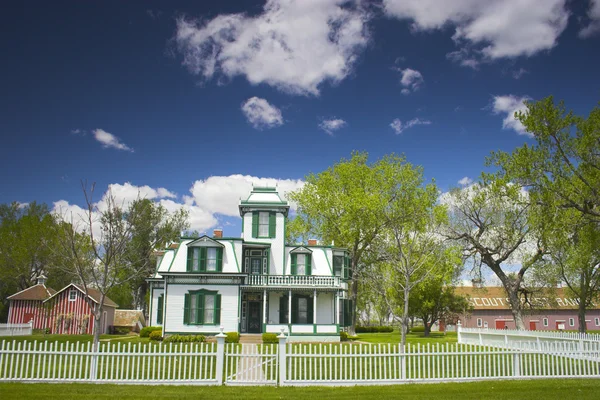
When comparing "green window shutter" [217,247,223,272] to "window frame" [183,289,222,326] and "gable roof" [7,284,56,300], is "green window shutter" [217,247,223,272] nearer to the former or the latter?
"window frame" [183,289,222,326]

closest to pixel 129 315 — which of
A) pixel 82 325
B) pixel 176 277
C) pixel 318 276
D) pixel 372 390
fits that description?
pixel 82 325

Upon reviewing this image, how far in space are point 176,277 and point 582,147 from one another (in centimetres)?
2254

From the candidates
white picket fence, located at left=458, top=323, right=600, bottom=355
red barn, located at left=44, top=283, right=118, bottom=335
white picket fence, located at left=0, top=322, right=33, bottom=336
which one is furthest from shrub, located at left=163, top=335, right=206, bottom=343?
white picket fence, located at left=458, top=323, right=600, bottom=355

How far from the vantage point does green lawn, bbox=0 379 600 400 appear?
37.3 ft

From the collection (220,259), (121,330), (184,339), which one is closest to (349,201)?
(220,259)

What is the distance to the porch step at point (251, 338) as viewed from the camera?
94.8 feet

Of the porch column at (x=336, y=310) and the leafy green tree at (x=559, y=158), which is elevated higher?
the leafy green tree at (x=559, y=158)

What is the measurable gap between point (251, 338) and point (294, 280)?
14.4 ft

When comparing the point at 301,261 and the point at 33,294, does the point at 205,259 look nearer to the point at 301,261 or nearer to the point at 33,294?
the point at 301,261

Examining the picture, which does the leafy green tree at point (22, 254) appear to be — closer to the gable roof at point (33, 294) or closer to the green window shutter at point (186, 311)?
the gable roof at point (33, 294)

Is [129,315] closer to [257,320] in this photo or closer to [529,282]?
[257,320]

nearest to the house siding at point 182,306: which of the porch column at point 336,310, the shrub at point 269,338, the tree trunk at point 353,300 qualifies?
the shrub at point 269,338

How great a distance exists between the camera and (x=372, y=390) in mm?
12391

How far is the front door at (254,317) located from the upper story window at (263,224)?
4445mm
